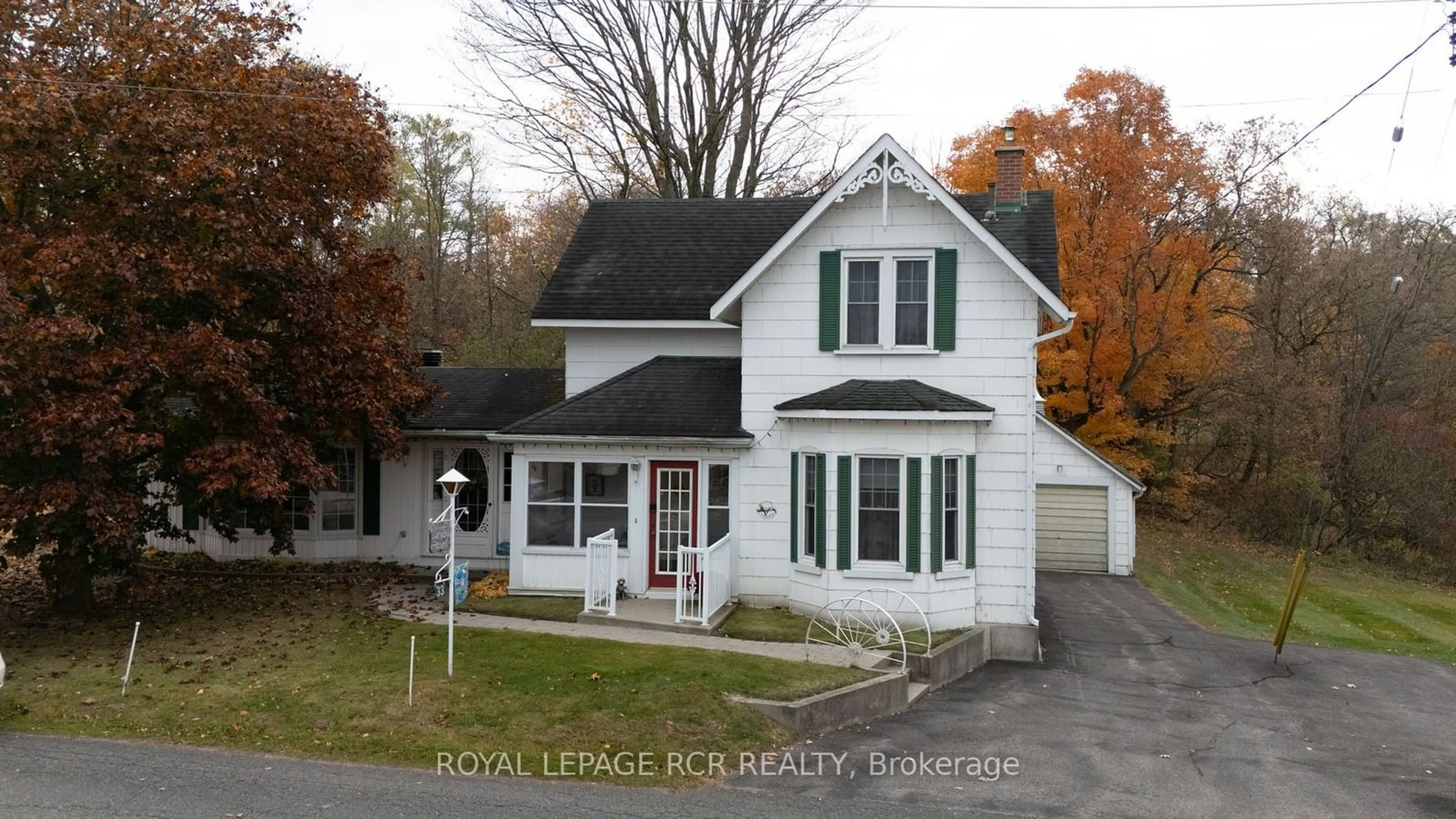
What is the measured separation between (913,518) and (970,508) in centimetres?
106

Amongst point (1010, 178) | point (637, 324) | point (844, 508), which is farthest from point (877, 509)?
point (1010, 178)

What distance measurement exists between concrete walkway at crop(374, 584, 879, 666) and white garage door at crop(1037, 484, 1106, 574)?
1247 cm

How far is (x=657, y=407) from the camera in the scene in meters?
15.6

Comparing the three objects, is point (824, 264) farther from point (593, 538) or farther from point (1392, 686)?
point (1392, 686)

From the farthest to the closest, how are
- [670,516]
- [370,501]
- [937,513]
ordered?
1. [370,501]
2. [670,516]
3. [937,513]

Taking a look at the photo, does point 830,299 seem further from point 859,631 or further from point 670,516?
point 859,631

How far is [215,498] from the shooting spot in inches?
566

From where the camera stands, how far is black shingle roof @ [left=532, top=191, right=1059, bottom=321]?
16938 millimetres

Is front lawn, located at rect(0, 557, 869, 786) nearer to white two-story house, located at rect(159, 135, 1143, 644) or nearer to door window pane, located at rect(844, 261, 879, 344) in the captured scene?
white two-story house, located at rect(159, 135, 1143, 644)

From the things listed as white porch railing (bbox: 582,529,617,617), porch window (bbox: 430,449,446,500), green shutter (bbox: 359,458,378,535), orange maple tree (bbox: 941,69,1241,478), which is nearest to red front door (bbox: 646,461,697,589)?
white porch railing (bbox: 582,529,617,617)

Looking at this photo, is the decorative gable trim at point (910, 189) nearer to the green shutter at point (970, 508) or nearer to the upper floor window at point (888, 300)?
the upper floor window at point (888, 300)

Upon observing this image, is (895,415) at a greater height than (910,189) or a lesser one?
lesser

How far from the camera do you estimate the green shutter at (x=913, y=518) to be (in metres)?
13.5

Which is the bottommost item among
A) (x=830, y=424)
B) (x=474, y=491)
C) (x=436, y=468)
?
(x=474, y=491)
